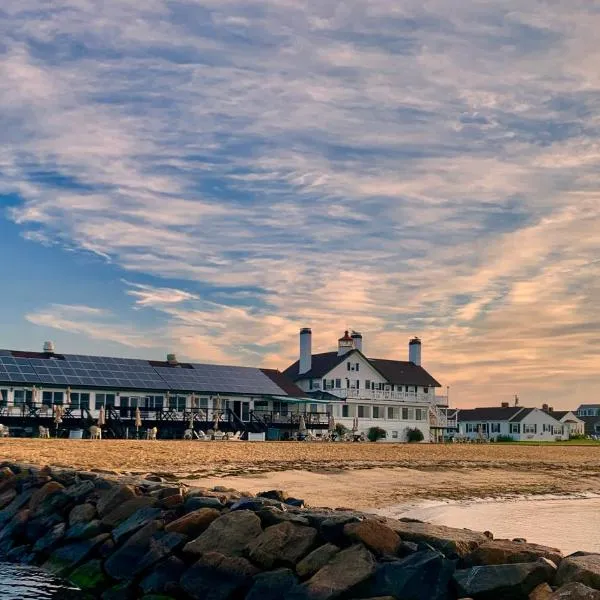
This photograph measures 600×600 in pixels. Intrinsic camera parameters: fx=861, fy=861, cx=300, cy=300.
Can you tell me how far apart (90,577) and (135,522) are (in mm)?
1085

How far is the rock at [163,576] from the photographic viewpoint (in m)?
12.0

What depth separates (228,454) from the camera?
31.7 m

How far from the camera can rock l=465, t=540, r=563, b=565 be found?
9289mm

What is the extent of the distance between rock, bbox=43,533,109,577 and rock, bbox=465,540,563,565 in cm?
711

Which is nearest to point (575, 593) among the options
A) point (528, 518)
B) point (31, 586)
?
point (31, 586)

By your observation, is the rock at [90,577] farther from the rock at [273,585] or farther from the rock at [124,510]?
the rock at [273,585]

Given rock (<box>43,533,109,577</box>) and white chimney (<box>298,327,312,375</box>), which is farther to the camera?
white chimney (<box>298,327,312,375</box>)

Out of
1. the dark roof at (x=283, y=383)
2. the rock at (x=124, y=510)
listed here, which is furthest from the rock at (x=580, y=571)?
the dark roof at (x=283, y=383)

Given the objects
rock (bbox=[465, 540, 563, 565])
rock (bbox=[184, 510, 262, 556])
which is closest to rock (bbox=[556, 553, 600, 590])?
rock (bbox=[465, 540, 563, 565])

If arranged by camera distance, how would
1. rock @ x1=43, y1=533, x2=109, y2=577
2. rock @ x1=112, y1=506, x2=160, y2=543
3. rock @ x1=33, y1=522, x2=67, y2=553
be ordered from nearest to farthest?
rock @ x1=112, y1=506, x2=160, y2=543
rock @ x1=43, y1=533, x2=109, y2=577
rock @ x1=33, y1=522, x2=67, y2=553

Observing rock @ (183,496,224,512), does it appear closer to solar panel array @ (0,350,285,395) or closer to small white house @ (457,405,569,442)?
solar panel array @ (0,350,285,395)

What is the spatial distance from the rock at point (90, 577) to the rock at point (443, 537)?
4819mm

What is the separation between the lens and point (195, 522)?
A: 12758mm

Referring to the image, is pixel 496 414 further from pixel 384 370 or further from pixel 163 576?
pixel 163 576
